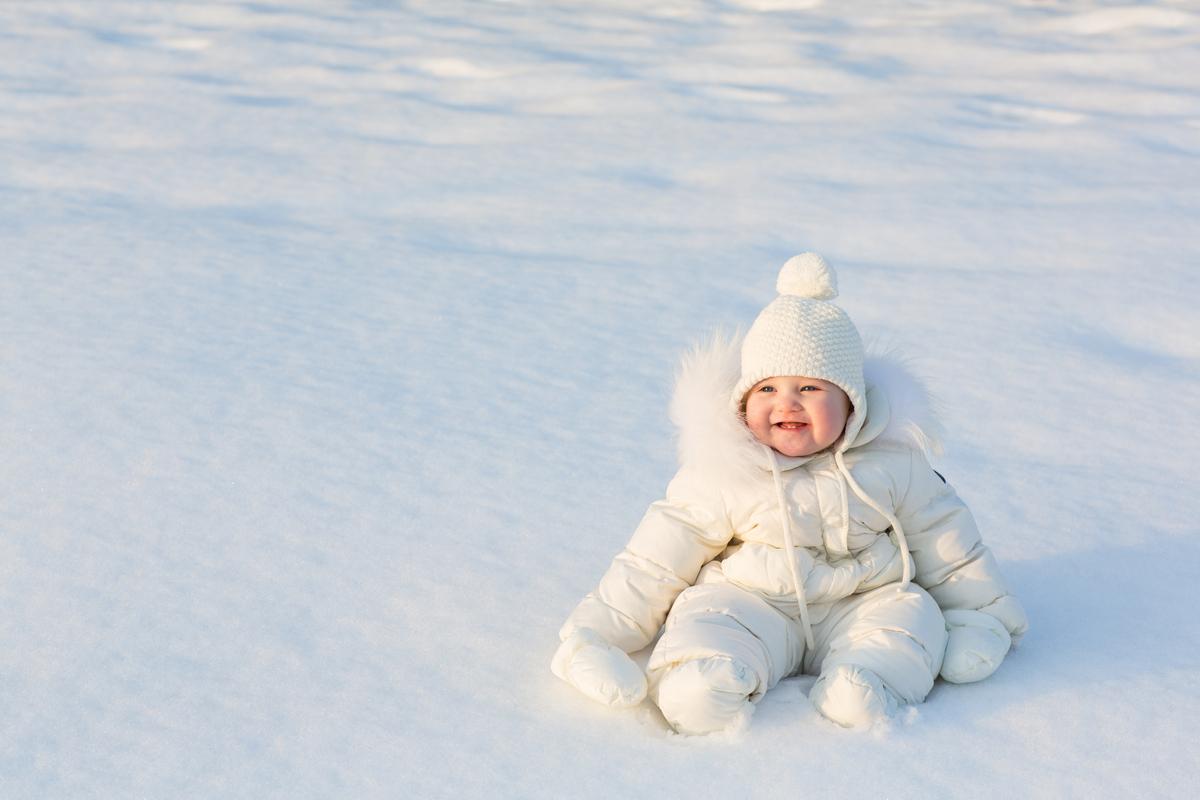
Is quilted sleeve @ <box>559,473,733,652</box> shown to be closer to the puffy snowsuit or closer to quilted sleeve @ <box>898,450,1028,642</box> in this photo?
the puffy snowsuit

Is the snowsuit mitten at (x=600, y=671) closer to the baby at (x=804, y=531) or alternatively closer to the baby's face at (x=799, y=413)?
→ the baby at (x=804, y=531)

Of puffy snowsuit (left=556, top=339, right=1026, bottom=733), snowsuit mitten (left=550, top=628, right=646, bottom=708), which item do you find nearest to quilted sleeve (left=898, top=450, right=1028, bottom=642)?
puffy snowsuit (left=556, top=339, right=1026, bottom=733)

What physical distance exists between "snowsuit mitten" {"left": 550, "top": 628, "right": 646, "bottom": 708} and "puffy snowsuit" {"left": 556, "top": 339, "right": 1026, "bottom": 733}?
0.01 m

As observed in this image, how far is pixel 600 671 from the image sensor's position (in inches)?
70.1

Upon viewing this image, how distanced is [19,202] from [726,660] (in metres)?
3.09

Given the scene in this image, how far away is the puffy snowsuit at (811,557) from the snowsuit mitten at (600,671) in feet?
0.04

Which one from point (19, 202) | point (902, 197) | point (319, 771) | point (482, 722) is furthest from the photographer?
point (902, 197)

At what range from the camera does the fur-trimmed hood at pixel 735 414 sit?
1.93m

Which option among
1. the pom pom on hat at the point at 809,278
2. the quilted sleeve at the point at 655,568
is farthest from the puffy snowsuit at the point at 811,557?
the pom pom on hat at the point at 809,278

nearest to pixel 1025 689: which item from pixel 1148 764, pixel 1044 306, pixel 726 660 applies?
pixel 1148 764

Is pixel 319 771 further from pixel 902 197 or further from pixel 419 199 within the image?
pixel 902 197

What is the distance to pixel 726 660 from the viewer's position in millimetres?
1735

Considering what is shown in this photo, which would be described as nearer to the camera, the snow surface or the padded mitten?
the snow surface

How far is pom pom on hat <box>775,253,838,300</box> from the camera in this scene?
Answer: 1.97 metres
